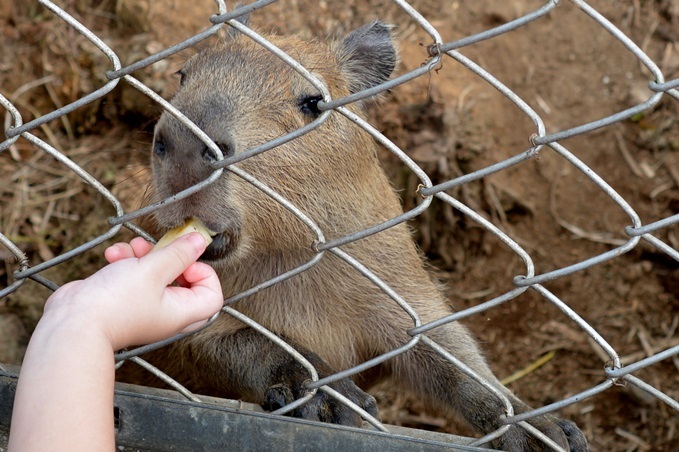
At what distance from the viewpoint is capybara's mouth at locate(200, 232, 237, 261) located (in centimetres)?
264

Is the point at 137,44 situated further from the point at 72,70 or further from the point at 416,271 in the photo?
the point at 416,271

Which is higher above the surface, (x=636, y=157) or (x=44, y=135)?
(x=44, y=135)

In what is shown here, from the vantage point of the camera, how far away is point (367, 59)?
3.60 metres

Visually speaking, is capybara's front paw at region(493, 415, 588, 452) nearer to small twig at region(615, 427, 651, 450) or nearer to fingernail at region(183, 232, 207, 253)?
fingernail at region(183, 232, 207, 253)

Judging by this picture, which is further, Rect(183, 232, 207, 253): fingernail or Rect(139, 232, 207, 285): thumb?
Rect(183, 232, 207, 253): fingernail

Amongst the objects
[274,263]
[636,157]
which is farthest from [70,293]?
[636,157]

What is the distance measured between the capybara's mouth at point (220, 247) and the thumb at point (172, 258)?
22.9 inches

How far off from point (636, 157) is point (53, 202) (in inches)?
138

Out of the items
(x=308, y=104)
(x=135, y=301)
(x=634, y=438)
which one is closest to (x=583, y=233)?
(x=634, y=438)

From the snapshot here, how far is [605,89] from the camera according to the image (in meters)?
5.12

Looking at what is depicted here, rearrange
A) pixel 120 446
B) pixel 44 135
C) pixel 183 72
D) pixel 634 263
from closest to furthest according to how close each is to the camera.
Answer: pixel 120 446
pixel 183 72
pixel 634 263
pixel 44 135

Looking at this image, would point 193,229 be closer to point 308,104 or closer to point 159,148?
point 159,148

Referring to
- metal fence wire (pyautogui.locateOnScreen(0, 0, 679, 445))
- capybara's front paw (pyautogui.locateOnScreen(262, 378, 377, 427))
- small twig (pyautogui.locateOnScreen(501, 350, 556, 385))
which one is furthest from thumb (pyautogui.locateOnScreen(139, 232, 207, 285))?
small twig (pyautogui.locateOnScreen(501, 350, 556, 385))

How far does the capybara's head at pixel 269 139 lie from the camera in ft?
8.23
